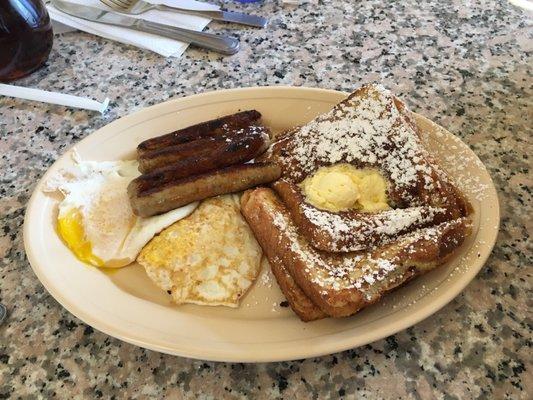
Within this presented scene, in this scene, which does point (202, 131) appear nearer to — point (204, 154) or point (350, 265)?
point (204, 154)

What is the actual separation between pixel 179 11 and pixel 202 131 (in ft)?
2.65

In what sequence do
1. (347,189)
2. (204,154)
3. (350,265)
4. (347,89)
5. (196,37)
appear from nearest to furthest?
(350,265) → (347,189) → (204,154) → (347,89) → (196,37)

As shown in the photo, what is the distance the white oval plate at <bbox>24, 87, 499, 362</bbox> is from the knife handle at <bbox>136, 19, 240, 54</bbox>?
0.73 m

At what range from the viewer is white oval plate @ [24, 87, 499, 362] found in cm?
88

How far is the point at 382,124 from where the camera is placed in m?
1.19

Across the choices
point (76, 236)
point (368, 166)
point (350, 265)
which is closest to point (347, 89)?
point (368, 166)

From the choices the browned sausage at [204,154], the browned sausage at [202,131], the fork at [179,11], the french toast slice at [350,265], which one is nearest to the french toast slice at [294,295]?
the french toast slice at [350,265]

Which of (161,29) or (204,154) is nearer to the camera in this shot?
(204,154)

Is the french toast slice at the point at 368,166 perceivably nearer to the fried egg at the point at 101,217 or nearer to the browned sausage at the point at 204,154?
the browned sausage at the point at 204,154

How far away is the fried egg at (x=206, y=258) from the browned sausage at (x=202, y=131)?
21 centimetres

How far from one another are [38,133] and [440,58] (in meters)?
1.30

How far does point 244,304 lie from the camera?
102cm

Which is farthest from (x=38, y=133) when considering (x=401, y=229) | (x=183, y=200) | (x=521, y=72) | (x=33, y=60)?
(x=521, y=72)

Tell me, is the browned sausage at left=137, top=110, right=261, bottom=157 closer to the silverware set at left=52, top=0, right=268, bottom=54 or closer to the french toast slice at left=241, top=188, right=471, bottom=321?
the french toast slice at left=241, top=188, right=471, bottom=321
